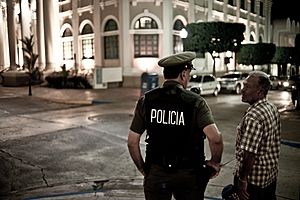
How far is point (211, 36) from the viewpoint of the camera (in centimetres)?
2500

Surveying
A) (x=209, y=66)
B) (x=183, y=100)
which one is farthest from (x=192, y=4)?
(x=183, y=100)

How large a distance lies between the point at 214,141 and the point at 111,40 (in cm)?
2521

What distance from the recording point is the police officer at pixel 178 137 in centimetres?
273

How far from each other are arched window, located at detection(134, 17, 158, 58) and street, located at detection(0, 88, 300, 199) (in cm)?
1209

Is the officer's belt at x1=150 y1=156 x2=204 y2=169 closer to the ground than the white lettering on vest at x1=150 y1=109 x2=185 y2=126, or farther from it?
closer to the ground

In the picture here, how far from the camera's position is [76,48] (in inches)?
1210

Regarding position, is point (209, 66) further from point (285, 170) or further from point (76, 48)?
point (285, 170)

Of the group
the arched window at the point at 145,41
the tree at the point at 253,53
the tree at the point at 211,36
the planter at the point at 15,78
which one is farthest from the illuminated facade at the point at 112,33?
the tree at the point at 253,53

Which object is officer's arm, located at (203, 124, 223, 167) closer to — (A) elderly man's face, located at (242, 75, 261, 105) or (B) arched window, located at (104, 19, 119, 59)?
(A) elderly man's face, located at (242, 75, 261, 105)

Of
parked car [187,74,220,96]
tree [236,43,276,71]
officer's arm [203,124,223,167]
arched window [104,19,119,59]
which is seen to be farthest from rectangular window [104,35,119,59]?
officer's arm [203,124,223,167]

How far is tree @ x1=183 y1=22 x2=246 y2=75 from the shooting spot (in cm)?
2502

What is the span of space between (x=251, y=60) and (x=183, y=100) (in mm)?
32942

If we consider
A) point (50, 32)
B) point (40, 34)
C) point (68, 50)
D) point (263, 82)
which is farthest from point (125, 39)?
point (263, 82)

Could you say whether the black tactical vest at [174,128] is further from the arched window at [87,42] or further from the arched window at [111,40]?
the arched window at [87,42]
